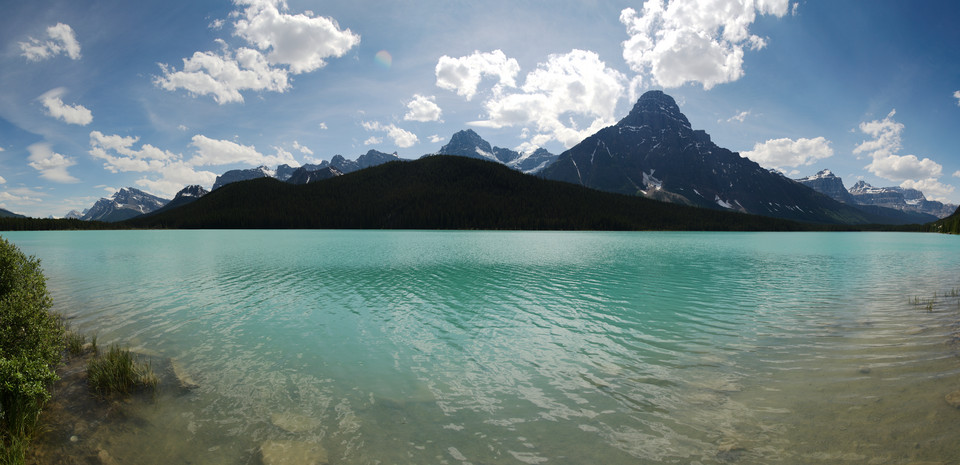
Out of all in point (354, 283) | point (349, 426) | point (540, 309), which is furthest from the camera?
point (354, 283)

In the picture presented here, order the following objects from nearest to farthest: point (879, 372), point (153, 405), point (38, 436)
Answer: point (38, 436) < point (153, 405) < point (879, 372)

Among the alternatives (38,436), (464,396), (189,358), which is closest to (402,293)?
(189,358)

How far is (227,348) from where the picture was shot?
16.7 m

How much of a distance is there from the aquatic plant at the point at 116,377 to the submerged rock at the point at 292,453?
654 cm

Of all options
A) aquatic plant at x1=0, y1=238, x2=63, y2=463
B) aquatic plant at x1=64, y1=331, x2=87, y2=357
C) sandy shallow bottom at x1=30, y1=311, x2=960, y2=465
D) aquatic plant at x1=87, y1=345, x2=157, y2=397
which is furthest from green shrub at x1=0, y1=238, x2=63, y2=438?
aquatic plant at x1=64, y1=331, x2=87, y2=357

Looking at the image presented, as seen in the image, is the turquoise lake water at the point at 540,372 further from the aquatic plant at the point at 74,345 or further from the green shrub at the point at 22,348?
the green shrub at the point at 22,348

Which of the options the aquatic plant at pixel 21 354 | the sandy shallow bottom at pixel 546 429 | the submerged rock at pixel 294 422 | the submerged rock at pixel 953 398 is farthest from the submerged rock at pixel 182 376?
the submerged rock at pixel 953 398

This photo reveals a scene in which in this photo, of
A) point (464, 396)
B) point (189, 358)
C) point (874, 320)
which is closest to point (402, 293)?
point (189, 358)

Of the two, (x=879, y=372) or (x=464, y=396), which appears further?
(x=879, y=372)

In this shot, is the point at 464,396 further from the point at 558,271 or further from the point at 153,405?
the point at 558,271

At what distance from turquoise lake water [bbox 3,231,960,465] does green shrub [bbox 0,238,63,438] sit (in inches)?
73.8

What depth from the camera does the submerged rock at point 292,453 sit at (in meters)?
8.71

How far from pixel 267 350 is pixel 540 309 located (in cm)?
1464

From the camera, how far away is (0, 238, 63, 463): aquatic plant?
368 inches
